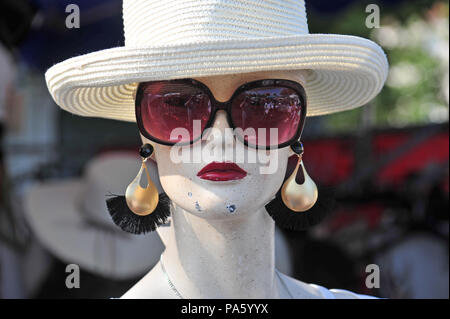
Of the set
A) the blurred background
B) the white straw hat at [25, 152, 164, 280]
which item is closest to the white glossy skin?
the blurred background

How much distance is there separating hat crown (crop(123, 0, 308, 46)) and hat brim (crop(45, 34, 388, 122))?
0.18 ft

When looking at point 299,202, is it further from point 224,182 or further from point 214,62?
point 214,62

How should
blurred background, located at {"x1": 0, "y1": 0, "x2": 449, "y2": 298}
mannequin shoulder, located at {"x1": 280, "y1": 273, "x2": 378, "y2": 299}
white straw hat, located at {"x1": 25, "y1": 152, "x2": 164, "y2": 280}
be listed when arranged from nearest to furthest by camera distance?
mannequin shoulder, located at {"x1": 280, "y1": 273, "x2": 378, "y2": 299} → blurred background, located at {"x1": 0, "y1": 0, "x2": 449, "y2": 298} → white straw hat, located at {"x1": 25, "y1": 152, "x2": 164, "y2": 280}

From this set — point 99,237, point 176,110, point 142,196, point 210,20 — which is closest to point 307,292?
point 142,196

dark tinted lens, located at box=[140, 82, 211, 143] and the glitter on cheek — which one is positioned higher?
dark tinted lens, located at box=[140, 82, 211, 143]

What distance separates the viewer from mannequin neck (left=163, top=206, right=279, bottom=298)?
107cm

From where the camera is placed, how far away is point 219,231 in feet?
3.47

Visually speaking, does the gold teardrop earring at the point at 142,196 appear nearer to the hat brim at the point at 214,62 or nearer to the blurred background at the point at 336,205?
the hat brim at the point at 214,62

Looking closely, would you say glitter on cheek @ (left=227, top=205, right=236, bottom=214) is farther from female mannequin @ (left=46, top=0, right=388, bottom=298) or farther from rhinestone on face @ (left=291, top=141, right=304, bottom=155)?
rhinestone on face @ (left=291, top=141, right=304, bottom=155)

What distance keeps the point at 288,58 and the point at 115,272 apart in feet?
6.09

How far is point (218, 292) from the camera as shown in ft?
3.54
